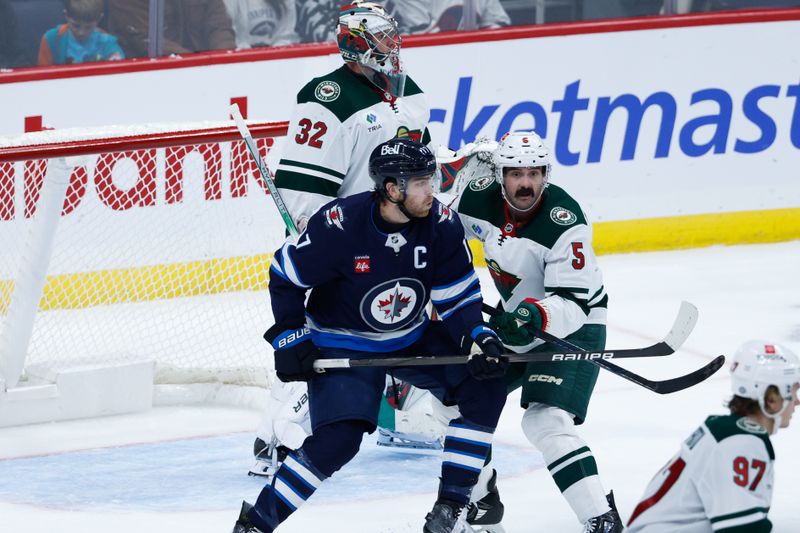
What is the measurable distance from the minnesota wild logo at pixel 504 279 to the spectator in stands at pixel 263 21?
2806 mm

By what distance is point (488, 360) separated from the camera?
3.29 m

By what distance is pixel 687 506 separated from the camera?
2.53m

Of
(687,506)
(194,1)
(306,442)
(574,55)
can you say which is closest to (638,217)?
(574,55)

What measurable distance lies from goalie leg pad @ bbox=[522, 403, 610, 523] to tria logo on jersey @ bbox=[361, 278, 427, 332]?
16.2 inches

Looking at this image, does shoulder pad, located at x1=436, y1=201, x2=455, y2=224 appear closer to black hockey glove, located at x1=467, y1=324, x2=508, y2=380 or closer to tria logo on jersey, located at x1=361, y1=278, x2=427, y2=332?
tria logo on jersey, located at x1=361, y1=278, x2=427, y2=332

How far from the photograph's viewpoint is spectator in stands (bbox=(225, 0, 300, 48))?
616cm

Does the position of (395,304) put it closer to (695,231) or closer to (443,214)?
(443,214)

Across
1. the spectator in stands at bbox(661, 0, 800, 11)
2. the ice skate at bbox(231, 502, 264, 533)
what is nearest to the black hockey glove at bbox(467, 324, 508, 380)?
the ice skate at bbox(231, 502, 264, 533)

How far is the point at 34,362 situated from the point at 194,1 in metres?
1.86

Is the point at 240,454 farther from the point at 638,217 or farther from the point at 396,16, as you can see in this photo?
the point at 638,217

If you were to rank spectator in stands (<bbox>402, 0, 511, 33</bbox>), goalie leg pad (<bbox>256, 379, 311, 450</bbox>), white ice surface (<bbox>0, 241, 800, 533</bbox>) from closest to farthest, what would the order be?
1. white ice surface (<bbox>0, 241, 800, 533</bbox>)
2. goalie leg pad (<bbox>256, 379, 311, 450</bbox>)
3. spectator in stands (<bbox>402, 0, 511, 33</bbox>)

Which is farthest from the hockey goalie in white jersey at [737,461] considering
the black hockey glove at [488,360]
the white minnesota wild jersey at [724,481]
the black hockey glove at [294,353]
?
the black hockey glove at [294,353]

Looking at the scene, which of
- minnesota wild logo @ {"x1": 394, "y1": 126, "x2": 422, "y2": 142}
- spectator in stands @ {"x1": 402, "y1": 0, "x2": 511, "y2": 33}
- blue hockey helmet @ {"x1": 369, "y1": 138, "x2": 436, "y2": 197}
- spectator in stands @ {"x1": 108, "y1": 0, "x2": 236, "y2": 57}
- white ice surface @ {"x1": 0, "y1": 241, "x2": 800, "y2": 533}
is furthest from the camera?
spectator in stands @ {"x1": 402, "y1": 0, "x2": 511, "y2": 33}

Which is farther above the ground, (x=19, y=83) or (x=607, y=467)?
(x=19, y=83)
